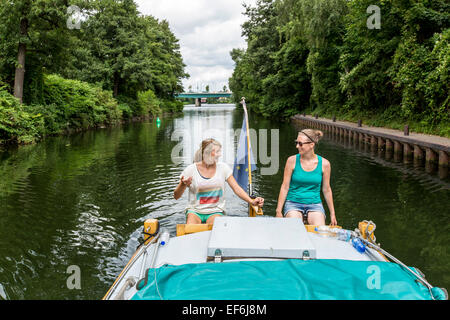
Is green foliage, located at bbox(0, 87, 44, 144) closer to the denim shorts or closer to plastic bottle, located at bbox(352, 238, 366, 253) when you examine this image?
the denim shorts

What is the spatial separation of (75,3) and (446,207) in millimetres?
21579

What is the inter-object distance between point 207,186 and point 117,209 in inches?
160

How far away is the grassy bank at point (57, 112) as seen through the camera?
19.5m

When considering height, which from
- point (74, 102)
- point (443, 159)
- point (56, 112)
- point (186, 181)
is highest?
point (74, 102)

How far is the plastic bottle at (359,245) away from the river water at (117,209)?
6.75 feet

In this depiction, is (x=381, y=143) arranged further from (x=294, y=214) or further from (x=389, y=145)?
(x=294, y=214)

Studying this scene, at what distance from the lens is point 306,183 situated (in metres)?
5.39

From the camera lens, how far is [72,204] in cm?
893

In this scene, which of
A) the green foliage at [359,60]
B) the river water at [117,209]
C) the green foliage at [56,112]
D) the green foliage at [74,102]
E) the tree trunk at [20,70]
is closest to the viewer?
the river water at [117,209]

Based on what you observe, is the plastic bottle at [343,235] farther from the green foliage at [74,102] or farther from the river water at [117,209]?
the green foliage at [74,102]

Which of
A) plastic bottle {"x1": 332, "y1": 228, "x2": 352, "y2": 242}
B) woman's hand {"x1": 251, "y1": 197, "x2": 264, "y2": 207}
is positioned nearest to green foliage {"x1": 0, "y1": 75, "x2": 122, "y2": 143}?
woman's hand {"x1": 251, "y1": 197, "x2": 264, "y2": 207}

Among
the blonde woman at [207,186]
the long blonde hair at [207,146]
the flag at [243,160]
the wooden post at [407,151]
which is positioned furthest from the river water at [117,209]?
the flag at [243,160]

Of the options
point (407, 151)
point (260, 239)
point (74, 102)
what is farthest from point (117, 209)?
point (74, 102)
